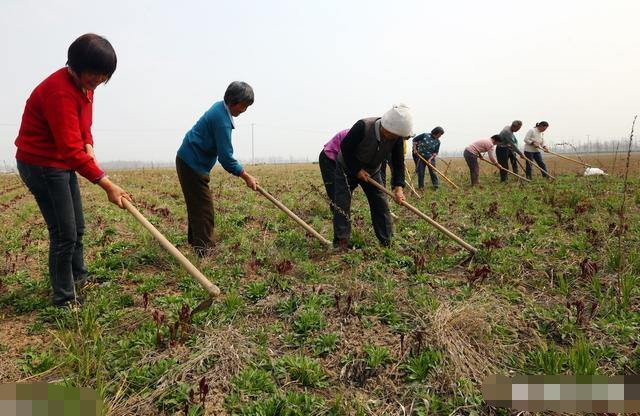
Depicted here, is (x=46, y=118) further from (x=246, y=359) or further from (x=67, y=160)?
(x=246, y=359)

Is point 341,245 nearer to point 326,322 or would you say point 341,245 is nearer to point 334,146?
point 334,146

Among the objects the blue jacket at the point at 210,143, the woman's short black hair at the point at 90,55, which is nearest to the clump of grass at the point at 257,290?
the blue jacket at the point at 210,143

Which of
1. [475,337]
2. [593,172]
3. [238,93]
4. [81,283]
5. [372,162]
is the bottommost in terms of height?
[475,337]

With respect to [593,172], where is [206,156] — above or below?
above

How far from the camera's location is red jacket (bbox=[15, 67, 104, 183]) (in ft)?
9.88

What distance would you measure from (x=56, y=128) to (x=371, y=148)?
10.7 ft

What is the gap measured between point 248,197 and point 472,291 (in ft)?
24.4

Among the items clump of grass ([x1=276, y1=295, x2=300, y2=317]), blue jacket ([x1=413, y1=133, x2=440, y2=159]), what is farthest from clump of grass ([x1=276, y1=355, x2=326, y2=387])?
blue jacket ([x1=413, y1=133, x2=440, y2=159])

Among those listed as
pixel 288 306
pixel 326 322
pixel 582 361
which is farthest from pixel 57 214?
pixel 582 361

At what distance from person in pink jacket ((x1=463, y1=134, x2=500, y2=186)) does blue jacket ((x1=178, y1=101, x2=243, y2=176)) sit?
28.8 ft

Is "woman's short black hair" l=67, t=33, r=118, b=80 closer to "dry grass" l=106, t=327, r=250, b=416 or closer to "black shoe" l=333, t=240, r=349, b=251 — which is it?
"dry grass" l=106, t=327, r=250, b=416

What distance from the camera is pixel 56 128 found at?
3020 mm

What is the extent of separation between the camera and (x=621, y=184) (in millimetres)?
9914

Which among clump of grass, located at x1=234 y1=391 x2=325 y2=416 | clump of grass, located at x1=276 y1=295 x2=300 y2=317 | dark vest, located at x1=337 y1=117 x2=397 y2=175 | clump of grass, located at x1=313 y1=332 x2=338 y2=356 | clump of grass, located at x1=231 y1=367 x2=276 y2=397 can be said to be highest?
dark vest, located at x1=337 y1=117 x2=397 y2=175
